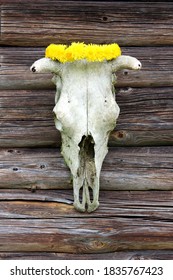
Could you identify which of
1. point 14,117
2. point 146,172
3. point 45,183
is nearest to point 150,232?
point 146,172

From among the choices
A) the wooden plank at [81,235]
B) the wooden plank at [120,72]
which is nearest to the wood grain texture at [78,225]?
the wooden plank at [81,235]

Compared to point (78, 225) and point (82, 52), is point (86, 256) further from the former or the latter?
point (82, 52)

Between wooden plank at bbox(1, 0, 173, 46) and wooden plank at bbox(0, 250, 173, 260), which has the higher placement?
wooden plank at bbox(1, 0, 173, 46)

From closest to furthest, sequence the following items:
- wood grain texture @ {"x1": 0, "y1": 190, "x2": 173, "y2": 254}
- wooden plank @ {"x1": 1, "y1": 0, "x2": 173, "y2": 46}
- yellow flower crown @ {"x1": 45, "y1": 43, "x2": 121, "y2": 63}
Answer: yellow flower crown @ {"x1": 45, "y1": 43, "x2": 121, "y2": 63}, wood grain texture @ {"x1": 0, "y1": 190, "x2": 173, "y2": 254}, wooden plank @ {"x1": 1, "y1": 0, "x2": 173, "y2": 46}

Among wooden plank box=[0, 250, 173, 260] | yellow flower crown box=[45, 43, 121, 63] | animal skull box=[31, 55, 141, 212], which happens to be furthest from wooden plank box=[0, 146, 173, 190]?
yellow flower crown box=[45, 43, 121, 63]

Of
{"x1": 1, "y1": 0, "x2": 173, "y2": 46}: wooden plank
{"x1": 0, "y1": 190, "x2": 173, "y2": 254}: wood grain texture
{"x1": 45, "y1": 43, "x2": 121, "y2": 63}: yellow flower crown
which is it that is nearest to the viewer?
{"x1": 45, "y1": 43, "x2": 121, "y2": 63}: yellow flower crown

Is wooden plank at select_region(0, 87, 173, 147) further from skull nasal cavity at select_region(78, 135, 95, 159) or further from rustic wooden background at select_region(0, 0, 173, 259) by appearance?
skull nasal cavity at select_region(78, 135, 95, 159)

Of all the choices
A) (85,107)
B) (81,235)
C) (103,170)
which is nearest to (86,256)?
(81,235)

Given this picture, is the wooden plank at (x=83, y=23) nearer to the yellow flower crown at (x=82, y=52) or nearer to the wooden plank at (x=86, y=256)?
the yellow flower crown at (x=82, y=52)
